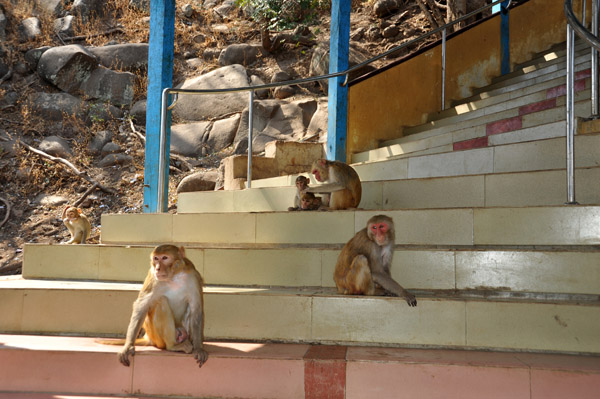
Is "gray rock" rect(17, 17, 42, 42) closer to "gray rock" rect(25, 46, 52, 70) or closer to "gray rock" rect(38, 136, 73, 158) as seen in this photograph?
"gray rock" rect(25, 46, 52, 70)

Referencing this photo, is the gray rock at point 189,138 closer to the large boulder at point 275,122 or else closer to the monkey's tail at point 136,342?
the large boulder at point 275,122

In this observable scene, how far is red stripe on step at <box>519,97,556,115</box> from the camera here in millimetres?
6395

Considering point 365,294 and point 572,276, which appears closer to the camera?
point 572,276

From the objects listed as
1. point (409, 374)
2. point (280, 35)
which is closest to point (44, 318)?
point (409, 374)

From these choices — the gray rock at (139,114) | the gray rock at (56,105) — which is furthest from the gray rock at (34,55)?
the gray rock at (139,114)

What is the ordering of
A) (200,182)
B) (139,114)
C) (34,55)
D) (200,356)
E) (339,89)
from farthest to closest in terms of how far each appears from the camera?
1. (34,55)
2. (139,114)
3. (200,182)
4. (339,89)
5. (200,356)

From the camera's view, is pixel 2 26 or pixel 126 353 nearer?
pixel 126 353

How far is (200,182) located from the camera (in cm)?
991

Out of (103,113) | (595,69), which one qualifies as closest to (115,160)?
(103,113)

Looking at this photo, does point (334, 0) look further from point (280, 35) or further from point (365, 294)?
point (280, 35)

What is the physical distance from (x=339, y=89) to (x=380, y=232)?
3.55 meters

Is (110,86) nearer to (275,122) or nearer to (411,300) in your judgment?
(275,122)

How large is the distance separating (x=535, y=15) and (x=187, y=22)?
34.7ft

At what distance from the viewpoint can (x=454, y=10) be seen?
37.5 feet
